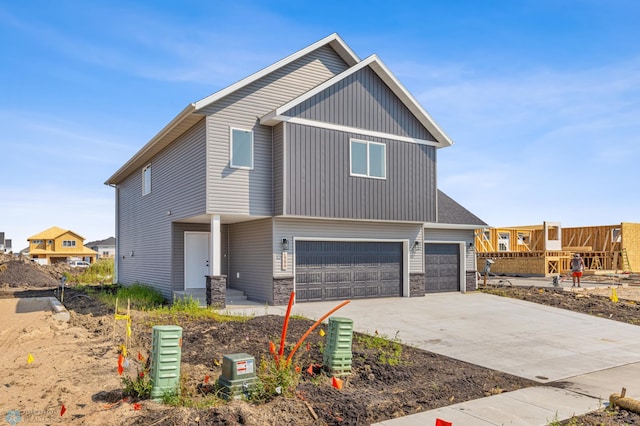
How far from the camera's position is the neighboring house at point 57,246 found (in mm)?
60250

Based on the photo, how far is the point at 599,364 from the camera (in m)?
9.06

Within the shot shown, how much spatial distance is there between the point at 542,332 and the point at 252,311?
760cm

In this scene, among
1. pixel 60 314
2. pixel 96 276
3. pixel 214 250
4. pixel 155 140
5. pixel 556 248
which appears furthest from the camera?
pixel 556 248

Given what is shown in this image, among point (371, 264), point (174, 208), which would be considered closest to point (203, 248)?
point (174, 208)

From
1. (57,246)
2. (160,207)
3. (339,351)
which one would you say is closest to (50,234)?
(57,246)

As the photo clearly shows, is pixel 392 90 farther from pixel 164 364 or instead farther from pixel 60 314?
pixel 164 364

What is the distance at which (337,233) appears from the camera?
54.3 feet

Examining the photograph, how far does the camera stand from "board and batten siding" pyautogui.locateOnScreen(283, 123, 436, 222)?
1517 cm

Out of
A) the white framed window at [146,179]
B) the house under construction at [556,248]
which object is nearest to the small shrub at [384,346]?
the white framed window at [146,179]

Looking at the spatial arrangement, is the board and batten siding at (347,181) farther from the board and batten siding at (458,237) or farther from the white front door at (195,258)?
the white front door at (195,258)

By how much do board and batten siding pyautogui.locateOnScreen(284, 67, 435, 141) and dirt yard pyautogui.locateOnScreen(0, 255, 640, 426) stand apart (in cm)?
711

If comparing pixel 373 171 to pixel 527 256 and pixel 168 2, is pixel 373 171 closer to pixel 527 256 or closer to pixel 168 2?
pixel 168 2

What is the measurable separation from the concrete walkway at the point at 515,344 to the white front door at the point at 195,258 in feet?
11.2

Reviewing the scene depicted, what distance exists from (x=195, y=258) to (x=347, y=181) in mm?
6325
